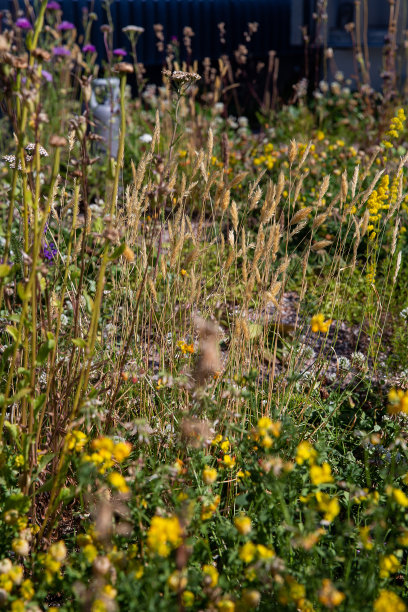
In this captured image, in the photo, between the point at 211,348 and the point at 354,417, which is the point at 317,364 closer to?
the point at 354,417

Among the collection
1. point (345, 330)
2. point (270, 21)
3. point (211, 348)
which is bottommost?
point (345, 330)

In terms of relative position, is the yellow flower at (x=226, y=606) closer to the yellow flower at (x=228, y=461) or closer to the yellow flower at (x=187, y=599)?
the yellow flower at (x=187, y=599)

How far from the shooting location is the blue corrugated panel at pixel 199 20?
7.82 metres

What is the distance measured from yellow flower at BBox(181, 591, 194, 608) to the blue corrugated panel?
7.40m

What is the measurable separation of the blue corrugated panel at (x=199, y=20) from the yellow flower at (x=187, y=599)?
7397 millimetres

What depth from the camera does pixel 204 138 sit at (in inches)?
201

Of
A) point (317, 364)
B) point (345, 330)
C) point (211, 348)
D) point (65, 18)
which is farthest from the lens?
point (65, 18)

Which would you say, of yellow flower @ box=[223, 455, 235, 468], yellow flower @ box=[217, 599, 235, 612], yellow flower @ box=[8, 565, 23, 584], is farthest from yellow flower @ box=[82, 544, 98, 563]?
yellow flower @ box=[223, 455, 235, 468]

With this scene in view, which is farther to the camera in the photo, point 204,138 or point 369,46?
point 369,46

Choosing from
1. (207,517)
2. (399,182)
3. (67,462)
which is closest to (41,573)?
(67,462)

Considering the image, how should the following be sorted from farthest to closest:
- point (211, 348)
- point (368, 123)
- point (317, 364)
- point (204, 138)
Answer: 1. point (368, 123)
2. point (204, 138)
3. point (317, 364)
4. point (211, 348)

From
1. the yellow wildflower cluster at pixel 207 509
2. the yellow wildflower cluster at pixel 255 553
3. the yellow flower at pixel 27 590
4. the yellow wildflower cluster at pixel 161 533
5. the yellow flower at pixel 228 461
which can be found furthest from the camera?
the yellow flower at pixel 228 461

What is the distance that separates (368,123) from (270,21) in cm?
397

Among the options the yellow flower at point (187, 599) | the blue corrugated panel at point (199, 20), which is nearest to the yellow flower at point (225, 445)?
the yellow flower at point (187, 599)
